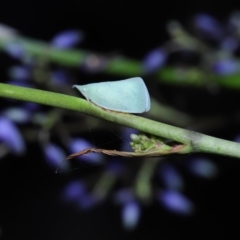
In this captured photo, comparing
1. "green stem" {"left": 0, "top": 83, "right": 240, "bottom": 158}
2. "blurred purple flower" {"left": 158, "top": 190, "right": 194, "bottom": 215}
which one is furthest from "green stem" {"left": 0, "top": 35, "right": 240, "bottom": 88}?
"green stem" {"left": 0, "top": 83, "right": 240, "bottom": 158}

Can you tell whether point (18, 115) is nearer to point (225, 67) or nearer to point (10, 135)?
point (10, 135)

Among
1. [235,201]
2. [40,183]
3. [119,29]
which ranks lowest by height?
[235,201]

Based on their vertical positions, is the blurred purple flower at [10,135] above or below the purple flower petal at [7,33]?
below

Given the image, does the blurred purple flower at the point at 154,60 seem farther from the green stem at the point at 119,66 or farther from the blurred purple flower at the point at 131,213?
the blurred purple flower at the point at 131,213

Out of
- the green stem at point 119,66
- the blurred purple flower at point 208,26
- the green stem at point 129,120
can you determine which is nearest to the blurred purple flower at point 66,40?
the green stem at point 119,66

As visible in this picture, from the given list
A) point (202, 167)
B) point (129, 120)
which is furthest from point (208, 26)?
point (129, 120)

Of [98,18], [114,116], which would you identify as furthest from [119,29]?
[114,116]

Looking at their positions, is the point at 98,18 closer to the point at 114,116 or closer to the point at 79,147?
the point at 79,147
